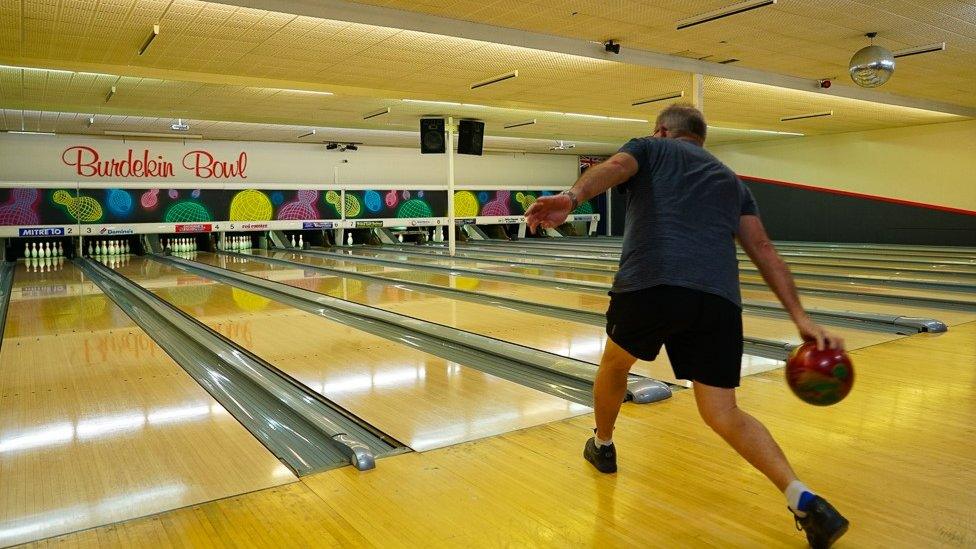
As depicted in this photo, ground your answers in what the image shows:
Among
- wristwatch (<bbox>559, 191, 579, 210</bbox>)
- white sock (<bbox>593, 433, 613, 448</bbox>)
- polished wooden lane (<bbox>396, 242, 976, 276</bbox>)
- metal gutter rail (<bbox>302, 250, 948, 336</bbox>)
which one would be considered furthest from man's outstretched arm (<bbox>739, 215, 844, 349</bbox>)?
polished wooden lane (<bbox>396, 242, 976, 276</bbox>)

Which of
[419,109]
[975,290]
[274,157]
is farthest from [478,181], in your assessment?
[975,290]

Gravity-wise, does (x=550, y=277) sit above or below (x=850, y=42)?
below

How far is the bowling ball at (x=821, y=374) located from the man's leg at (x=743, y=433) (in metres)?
0.15

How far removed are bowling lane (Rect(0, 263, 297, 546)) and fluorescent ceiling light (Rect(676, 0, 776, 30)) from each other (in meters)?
4.35

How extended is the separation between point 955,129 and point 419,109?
868 centimetres

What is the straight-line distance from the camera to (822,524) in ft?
5.08

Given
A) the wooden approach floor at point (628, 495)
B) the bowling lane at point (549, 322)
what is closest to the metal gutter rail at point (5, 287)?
the bowling lane at point (549, 322)

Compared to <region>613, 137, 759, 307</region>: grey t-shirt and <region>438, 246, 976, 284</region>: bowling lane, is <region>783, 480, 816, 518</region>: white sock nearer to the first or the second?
<region>613, 137, 759, 307</region>: grey t-shirt

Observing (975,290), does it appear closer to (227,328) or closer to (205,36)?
(227,328)

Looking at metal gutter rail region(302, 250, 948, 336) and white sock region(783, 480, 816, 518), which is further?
metal gutter rail region(302, 250, 948, 336)

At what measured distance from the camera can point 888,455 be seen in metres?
2.21

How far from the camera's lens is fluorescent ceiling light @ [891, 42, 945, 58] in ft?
20.9

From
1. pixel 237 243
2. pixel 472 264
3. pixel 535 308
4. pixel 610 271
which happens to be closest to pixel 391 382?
pixel 535 308

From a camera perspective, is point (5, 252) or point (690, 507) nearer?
point (690, 507)
